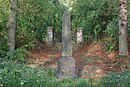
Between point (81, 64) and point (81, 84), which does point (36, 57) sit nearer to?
point (81, 64)

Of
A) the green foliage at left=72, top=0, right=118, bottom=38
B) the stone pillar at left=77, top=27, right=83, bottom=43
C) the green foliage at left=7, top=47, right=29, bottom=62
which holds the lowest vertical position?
the green foliage at left=7, top=47, right=29, bottom=62

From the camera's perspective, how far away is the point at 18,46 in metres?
13.6

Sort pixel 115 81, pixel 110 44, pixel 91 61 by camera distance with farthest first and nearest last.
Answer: pixel 110 44, pixel 91 61, pixel 115 81

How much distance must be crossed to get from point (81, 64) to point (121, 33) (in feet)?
7.20

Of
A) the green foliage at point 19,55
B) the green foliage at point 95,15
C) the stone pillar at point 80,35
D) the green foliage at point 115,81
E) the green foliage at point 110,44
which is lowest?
the green foliage at point 115,81

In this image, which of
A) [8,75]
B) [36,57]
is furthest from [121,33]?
[8,75]

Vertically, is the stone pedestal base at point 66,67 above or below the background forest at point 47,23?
below

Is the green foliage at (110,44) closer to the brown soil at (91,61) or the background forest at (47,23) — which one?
the background forest at (47,23)

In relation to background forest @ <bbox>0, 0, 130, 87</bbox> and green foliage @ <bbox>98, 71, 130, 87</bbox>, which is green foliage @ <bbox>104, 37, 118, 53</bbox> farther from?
green foliage @ <bbox>98, 71, 130, 87</bbox>

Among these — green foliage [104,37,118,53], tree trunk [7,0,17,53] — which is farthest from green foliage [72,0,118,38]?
tree trunk [7,0,17,53]

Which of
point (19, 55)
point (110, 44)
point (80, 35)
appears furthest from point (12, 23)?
point (80, 35)

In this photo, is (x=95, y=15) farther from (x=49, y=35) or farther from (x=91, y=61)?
(x=91, y=61)

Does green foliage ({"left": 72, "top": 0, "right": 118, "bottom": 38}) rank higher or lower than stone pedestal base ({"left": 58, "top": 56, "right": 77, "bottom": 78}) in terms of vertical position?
higher

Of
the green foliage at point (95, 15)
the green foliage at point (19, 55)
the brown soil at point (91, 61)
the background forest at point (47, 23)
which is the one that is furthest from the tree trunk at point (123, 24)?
the green foliage at point (19, 55)
